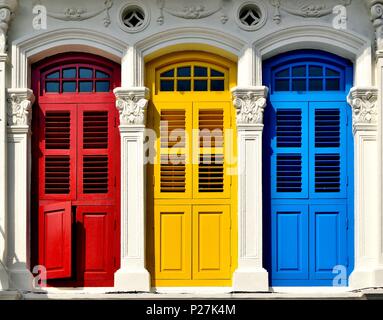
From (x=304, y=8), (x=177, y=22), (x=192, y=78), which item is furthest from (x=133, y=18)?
(x=304, y=8)

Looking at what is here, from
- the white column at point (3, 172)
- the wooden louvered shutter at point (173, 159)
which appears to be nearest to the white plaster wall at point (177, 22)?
the white column at point (3, 172)

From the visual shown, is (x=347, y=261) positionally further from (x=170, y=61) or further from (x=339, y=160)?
(x=170, y=61)

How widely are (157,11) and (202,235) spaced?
2672 mm

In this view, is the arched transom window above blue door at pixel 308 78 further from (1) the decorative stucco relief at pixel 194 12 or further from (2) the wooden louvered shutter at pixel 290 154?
(1) the decorative stucco relief at pixel 194 12

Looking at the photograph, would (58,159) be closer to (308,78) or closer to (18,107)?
(18,107)

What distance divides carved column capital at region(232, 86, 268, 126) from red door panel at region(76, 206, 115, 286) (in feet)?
6.56

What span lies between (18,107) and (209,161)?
7.58ft

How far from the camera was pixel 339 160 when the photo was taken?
10617 millimetres

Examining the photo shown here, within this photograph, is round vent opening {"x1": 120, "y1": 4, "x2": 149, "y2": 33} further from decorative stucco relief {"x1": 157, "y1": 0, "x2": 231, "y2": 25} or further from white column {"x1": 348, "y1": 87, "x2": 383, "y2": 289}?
white column {"x1": 348, "y1": 87, "x2": 383, "y2": 289}

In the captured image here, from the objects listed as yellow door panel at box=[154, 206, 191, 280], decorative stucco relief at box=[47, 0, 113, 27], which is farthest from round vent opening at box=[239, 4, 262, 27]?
yellow door panel at box=[154, 206, 191, 280]

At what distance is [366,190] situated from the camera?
34.0 ft

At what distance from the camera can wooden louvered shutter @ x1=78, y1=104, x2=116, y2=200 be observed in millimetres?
10711

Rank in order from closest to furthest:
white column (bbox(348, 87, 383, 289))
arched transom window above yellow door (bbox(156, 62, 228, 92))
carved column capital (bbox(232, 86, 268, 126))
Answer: white column (bbox(348, 87, 383, 289)) < carved column capital (bbox(232, 86, 268, 126)) < arched transom window above yellow door (bbox(156, 62, 228, 92))

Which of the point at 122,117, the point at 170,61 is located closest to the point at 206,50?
the point at 170,61
